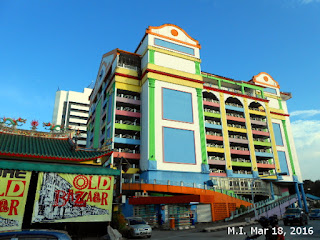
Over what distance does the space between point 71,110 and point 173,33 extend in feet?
205

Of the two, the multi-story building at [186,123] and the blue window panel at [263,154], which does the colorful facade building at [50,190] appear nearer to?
the multi-story building at [186,123]

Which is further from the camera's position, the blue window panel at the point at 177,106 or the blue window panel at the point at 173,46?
the blue window panel at the point at 173,46

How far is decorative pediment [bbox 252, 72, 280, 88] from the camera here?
61769 mm

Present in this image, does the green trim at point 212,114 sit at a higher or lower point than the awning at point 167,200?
higher

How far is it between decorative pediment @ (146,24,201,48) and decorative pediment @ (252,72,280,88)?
20038mm

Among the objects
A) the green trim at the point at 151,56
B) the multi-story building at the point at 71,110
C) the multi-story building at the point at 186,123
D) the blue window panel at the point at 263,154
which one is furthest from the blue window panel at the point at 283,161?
the multi-story building at the point at 71,110

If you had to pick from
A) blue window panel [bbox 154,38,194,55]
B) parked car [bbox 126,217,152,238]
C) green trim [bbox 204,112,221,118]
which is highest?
blue window panel [bbox 154,38,194,55]

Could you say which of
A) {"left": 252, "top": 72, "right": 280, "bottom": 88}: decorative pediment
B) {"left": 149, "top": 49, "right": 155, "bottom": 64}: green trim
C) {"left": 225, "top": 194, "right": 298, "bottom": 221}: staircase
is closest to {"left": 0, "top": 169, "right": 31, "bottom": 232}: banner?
{"left": 225, "top": 194, "right": 298, "bottom": 221}: staircase

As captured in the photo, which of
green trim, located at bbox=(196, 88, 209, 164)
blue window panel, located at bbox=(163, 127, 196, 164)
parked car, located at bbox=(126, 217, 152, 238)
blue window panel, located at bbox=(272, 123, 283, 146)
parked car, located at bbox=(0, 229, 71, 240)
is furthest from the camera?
blue window panel, located at bbox=(272, 123, 283, 146)

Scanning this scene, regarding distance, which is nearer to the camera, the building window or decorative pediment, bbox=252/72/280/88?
decorative pediment, bbox=252/72/280/88

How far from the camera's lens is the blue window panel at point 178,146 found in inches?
1577

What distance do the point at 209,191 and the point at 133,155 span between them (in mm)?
13912

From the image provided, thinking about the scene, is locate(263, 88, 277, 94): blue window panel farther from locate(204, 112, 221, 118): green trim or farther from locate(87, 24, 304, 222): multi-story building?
locate(204, 112, 221, 118): green trim

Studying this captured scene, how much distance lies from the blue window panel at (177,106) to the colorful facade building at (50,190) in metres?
24.0
